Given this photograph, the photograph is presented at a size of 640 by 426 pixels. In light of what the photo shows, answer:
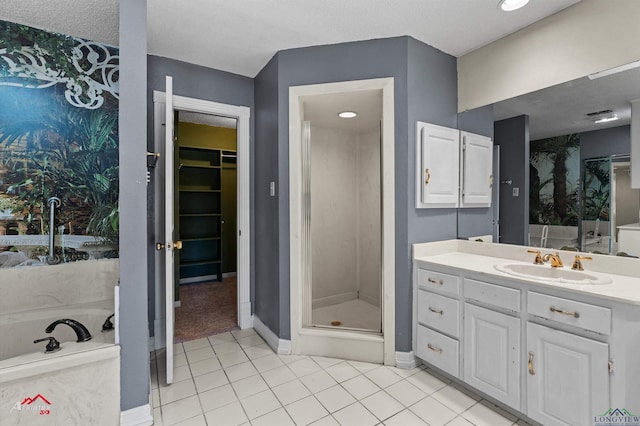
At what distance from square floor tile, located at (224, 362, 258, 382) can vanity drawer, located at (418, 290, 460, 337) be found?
1.31m

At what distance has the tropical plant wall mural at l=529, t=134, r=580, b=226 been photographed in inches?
75.0

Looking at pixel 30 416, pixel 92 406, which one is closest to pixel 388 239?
pixel 92 406

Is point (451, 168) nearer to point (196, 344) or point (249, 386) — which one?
point (249, 386)

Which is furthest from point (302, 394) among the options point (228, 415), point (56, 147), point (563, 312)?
point (56, 147)

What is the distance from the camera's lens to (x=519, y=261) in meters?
2.10

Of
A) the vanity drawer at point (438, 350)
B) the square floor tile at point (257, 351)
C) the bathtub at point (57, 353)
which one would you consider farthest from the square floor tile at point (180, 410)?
the vanity drawer at point (438, 350)

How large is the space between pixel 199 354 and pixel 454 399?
1931mm

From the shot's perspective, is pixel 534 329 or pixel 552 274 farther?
pixel 552 274

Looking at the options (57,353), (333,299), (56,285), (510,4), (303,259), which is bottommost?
(333,299)

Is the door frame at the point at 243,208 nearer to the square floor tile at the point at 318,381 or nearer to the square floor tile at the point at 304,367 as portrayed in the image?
the square floor tile at the point at 304,367

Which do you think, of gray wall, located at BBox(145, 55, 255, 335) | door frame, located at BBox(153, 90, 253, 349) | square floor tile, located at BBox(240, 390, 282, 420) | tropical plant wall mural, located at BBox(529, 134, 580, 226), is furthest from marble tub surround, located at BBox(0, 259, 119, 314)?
tropical plant wall mural, located at BBox(529, 134, 580, 226)

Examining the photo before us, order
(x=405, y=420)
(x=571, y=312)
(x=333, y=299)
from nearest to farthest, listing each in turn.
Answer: (x=571, y=312)
(x=405, y=420)
(x=333, y=299)

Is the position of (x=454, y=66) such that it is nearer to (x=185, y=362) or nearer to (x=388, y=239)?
(x=388, y=239)

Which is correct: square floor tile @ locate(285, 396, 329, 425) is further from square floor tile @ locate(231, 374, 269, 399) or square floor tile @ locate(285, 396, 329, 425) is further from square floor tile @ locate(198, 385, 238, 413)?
square floor tile @ locate(198, 385, 238, 413)
